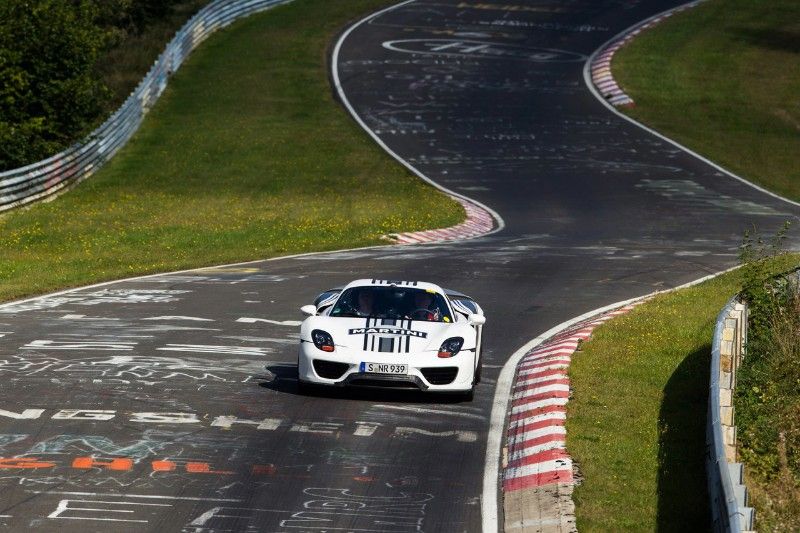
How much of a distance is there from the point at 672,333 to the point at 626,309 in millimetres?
2942

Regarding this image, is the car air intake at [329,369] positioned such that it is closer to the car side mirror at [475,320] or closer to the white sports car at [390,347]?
the white sports car at [390,347]

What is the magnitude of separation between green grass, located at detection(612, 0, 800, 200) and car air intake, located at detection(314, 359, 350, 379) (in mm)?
31147

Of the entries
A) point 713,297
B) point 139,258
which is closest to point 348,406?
point 713,297

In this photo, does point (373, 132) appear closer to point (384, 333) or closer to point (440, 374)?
point (384, 333)

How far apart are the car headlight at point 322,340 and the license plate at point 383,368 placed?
0.52 m

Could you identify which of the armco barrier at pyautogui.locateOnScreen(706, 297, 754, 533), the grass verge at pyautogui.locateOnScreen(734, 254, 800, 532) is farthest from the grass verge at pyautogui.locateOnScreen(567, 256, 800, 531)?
the grass verge at pyautogui.locateOnScreen(734, 254, 800, 532)

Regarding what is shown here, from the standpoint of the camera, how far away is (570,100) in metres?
58.2

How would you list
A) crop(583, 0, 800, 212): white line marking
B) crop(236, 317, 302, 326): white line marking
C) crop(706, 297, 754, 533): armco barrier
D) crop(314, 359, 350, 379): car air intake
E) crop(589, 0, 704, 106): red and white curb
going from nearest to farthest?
1. crop(706, 297, 754, 533): armco barrier
2. crop(314, 359, 350, 379): car air intake
3. crop(236, 317, 302, 326): white line marking
4. crop(583, 0, 800, 212): white line marking
5. crop(589, 0, 704, 106): red and white curb

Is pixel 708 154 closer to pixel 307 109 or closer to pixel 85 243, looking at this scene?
pixel 307 109

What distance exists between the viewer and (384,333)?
16297mm

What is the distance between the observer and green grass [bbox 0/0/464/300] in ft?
106

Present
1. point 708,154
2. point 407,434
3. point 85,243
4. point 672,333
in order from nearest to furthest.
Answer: point 407,434 → point 672,333 → point 85,243 → point 708,154

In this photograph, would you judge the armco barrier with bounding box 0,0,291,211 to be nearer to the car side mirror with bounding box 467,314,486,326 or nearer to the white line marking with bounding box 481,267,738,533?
the white line marking with bounding box 481,267,738,533

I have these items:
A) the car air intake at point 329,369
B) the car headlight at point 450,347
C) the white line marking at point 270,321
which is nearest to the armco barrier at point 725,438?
the car headlight at point 450,347
